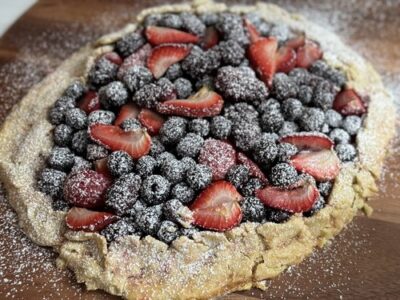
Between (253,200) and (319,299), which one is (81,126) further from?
(319,299)

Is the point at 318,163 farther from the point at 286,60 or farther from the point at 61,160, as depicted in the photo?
the point at 61,160

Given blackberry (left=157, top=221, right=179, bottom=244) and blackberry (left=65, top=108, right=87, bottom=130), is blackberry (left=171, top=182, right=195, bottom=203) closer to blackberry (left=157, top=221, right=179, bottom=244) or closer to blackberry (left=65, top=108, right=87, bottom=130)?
blackberry (left=157, top=221, right=179, bottom=244)

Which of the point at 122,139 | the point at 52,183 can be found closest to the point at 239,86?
the point at 122,139

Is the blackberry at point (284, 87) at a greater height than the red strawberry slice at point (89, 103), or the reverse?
the blackberry at point (284, 87)

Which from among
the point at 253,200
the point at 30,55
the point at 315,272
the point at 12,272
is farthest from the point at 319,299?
the point at 30,55

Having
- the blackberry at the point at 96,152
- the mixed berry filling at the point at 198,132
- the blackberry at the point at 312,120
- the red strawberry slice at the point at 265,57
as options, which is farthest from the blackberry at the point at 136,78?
the blackberry at the point at 312,120

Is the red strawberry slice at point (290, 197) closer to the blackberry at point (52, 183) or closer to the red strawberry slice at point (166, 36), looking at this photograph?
the blackberry at point (52, 183)
